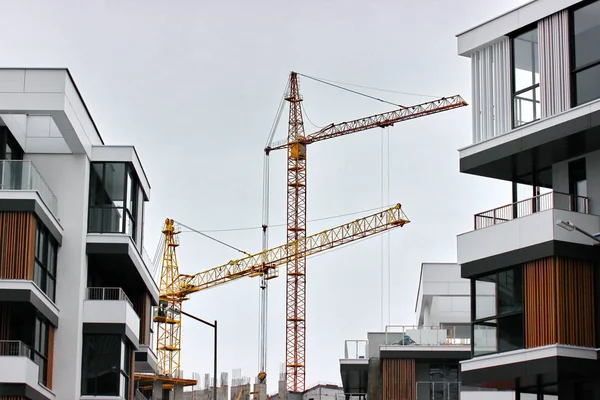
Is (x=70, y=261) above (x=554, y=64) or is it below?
below

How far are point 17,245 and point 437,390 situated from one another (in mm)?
19582

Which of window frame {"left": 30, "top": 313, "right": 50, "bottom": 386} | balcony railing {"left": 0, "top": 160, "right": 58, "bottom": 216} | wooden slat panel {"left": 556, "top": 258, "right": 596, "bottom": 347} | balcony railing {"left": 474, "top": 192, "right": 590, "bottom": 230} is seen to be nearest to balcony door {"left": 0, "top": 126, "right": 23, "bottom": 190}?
balcony railing {"left": 0, "top": 160, "right": 58, "bottom": 216}

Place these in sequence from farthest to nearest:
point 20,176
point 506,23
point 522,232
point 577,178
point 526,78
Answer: point 20,176
point 506,23
point 526,78
point 577,178
point 522,232

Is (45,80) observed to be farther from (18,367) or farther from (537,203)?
(537,203)

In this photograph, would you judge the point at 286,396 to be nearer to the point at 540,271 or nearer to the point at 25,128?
the point at 25,128

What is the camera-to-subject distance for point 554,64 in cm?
3550

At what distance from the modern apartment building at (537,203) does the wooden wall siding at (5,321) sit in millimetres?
14693

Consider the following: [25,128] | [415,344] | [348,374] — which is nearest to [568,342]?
[25,128]

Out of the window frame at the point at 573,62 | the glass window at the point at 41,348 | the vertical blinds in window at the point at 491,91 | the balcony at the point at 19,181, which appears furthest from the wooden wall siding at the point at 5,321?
the window frame at the point at 573,62

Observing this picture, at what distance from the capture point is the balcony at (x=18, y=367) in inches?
1597

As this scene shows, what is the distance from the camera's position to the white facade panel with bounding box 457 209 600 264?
3416cm

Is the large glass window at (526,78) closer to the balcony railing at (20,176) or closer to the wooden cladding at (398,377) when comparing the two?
the balcony railing at (20,176)

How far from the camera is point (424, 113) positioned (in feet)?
441

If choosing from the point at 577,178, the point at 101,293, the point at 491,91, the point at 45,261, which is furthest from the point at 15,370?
the point at 577,178
